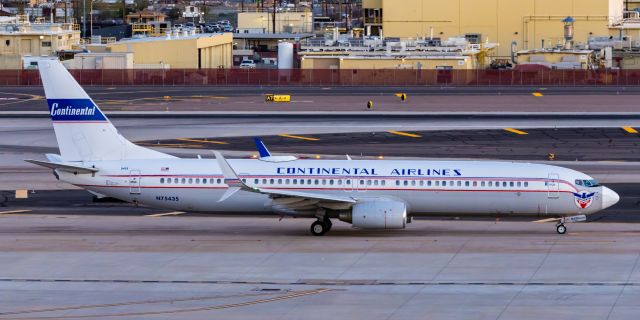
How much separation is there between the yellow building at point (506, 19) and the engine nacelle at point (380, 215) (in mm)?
105158

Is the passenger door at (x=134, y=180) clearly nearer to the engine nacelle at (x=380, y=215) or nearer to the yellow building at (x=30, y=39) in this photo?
the engine nacelle at (x=380, y=215)

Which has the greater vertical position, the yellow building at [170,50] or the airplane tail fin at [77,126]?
the yellow building at [170,50]

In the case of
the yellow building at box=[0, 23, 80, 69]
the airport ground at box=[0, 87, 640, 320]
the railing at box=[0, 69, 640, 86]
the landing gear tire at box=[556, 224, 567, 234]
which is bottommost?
the airport ground at box=[0, 87, 640, 320]

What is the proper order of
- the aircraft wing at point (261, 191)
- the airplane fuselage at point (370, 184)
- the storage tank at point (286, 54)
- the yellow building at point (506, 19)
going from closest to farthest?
the aircraft wing at point (261, 191) → the airplane fuselage at point (370, 184) → the storage tank at point (286, 54) → the yellow building at point (506, 19)

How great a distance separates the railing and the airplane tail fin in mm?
82817

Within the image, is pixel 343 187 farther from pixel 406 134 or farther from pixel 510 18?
pixel 510 18

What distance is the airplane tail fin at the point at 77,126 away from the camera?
1893 inches

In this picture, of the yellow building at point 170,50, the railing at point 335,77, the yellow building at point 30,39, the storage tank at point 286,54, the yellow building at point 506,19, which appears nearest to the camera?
the railing at point 335,77

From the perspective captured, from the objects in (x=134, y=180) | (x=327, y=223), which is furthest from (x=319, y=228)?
(x=134, y=180)

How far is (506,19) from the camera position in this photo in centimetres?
15088

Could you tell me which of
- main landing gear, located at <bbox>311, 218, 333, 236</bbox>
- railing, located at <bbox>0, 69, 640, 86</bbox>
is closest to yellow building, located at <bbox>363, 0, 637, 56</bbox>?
railing, located at <bbox>0, 69, 640, 86</bbox>

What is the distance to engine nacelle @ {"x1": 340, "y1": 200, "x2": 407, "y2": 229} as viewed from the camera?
4506 centimetres

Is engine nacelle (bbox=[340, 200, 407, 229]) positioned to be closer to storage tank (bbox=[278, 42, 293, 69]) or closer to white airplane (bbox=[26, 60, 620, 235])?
white airplane (bbox=[26, 60, 620, 235])

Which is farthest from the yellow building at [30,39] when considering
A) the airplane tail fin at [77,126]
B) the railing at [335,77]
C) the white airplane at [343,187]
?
the white airplane at [343,187]
